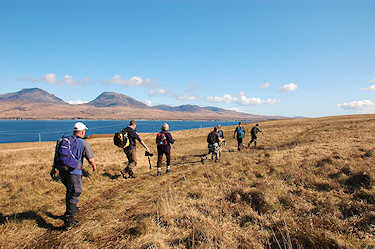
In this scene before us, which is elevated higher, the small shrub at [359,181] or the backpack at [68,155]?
the backpack at [68,155]

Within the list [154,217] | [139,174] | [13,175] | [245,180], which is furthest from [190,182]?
[13,175]

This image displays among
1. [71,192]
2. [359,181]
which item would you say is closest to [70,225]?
[71,192]

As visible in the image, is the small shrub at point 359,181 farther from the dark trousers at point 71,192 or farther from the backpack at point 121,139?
the backpack at point 121,139

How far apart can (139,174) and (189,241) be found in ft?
→ 24.0

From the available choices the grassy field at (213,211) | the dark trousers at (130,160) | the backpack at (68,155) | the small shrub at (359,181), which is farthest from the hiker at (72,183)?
the small shrub at (359,181)

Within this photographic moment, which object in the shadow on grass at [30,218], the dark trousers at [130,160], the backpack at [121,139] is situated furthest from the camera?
the dark trousers at [130,160]

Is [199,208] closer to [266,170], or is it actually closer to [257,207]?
[257,207]

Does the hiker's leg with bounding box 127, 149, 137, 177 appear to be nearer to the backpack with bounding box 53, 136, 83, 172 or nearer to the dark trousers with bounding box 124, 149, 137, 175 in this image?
the dark trousers with bounding box 124, 149, 137, 175

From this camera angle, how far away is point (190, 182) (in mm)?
8023

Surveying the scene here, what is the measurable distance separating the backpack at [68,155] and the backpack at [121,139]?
3.92 metres

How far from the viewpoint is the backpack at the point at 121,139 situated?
925 centimetres

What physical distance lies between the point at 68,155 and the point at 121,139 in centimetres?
427

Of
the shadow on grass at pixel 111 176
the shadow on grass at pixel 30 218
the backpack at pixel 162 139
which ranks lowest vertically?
the shadow on grass at pixel 111 176

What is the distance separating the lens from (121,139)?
9.30 m
